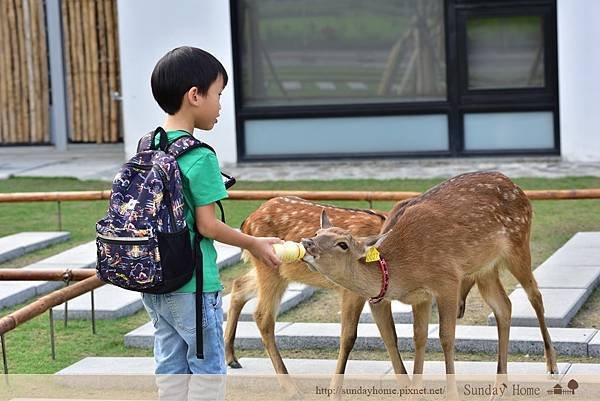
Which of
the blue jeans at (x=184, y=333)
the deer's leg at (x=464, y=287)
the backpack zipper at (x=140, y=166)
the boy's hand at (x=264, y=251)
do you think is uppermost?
the backpack zipper at (x=140, y=166)

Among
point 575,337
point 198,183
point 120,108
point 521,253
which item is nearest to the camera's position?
point 198,183

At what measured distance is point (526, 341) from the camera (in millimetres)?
7055

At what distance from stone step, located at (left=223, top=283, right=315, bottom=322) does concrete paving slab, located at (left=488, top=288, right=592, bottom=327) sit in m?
1.37

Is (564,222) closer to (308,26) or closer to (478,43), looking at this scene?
(478,43)

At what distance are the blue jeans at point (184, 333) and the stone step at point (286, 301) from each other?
3.13 meters

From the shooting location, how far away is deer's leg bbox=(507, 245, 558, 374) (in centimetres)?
644

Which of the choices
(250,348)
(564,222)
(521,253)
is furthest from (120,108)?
(521,253)

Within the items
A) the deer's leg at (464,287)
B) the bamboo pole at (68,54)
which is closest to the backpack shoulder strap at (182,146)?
the deer's leg at (464,287)

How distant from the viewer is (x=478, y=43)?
605 inches

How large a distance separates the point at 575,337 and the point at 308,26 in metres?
9.46

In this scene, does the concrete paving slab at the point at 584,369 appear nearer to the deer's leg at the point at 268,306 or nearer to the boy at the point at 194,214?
the deer's leg at the point at 268,306

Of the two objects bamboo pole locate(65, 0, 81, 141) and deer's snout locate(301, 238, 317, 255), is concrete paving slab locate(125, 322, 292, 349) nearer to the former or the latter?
deer's snout locate(301, 238, 317, 255)

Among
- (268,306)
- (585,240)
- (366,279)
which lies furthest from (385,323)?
(585,240)

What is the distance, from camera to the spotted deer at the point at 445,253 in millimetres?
5603
